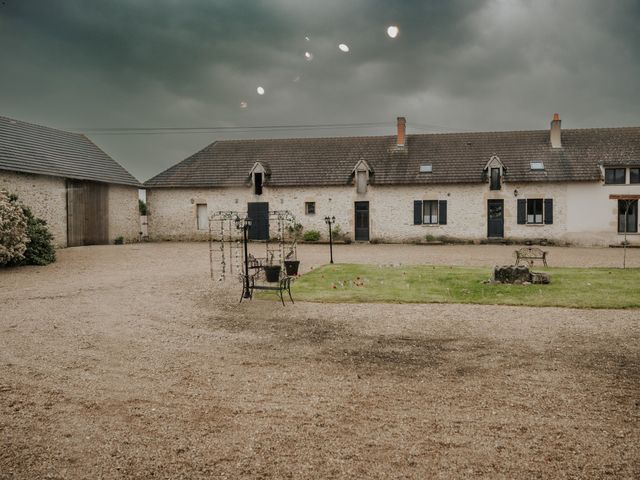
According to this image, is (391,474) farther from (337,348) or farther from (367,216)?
(367,216)

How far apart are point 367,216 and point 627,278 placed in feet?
53.1

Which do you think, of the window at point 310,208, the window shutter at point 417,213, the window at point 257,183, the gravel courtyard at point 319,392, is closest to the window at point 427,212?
the window shutter at point 417,213

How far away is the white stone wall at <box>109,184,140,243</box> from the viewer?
86.1 feet

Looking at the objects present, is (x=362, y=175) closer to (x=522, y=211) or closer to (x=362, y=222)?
(x=362, y=222)

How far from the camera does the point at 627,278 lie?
1205 cm

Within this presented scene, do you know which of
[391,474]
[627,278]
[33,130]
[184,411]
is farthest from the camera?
[33,130]

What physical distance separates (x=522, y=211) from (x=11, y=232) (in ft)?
78.2

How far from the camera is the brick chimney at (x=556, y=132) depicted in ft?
86.9

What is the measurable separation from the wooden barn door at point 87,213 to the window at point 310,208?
37.5 ft

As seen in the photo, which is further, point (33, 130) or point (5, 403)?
point (33, 130)

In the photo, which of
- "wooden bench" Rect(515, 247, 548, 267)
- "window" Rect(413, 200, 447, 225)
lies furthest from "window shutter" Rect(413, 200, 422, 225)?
"wooden bench" Rect(515, 247, 548, 267)

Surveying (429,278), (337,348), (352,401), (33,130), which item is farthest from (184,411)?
(33,130)

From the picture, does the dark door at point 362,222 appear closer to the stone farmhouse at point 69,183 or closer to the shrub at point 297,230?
the shrub at point 297,230

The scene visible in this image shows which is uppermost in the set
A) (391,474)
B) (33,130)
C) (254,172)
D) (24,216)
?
(33,130)
